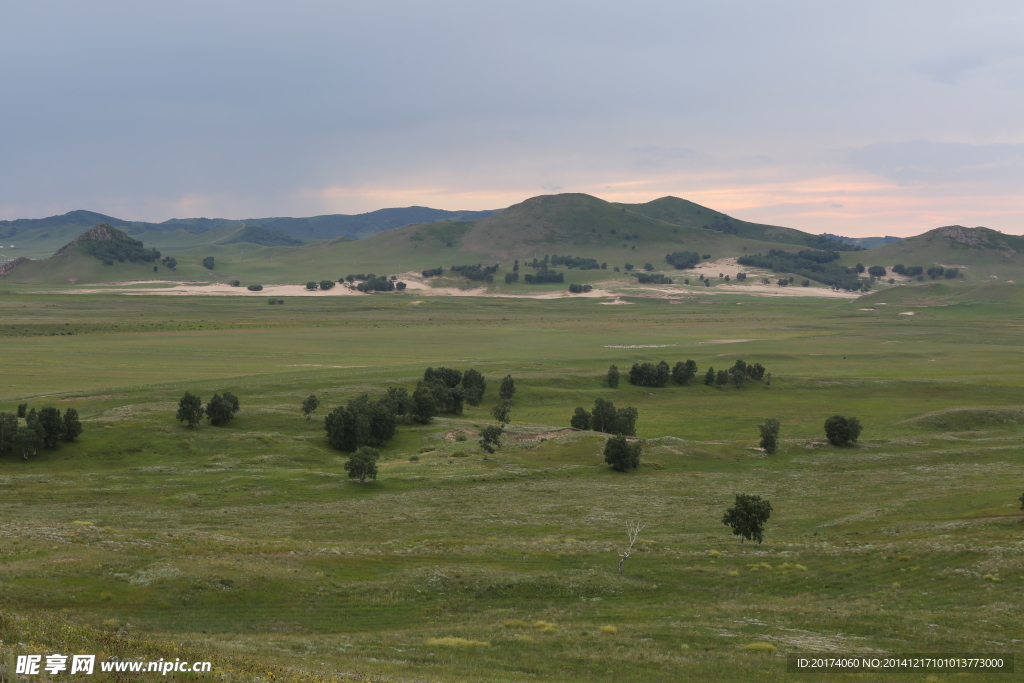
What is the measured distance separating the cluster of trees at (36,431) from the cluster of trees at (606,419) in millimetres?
65862

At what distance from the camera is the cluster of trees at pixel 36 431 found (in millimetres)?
79125

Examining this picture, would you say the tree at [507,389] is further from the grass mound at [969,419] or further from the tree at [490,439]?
the grass mound at [969,419]

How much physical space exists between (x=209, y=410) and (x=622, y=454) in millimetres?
53785

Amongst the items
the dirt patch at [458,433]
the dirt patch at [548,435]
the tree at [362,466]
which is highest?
the tree at [362,466]

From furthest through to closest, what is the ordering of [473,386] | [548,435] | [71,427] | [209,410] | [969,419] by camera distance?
[473,386] < [969,419] < [548,435] < [209,410] < [71,427]

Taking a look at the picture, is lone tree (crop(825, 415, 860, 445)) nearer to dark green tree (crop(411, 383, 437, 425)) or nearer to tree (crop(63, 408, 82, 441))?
dark green tree (crop(411, 383, 437, 425))

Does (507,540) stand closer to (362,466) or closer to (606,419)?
(362,466)

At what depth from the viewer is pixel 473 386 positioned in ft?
432

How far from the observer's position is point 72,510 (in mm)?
58938

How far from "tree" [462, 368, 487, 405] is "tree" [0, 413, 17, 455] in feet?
216

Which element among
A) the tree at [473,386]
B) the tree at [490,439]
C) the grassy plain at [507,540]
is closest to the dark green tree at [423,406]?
the grassy plain at [507,540]

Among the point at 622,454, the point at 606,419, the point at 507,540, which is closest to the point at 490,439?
the point at 622,454

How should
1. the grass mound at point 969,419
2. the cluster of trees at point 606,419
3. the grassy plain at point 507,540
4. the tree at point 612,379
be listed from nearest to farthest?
1. the grassy plain at point 507,540
2. the cluster of trees at point 606,419
3. the grass mound at point 969,419
4. the tree at point 612,379

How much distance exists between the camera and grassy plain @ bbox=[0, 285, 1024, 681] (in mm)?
31719
